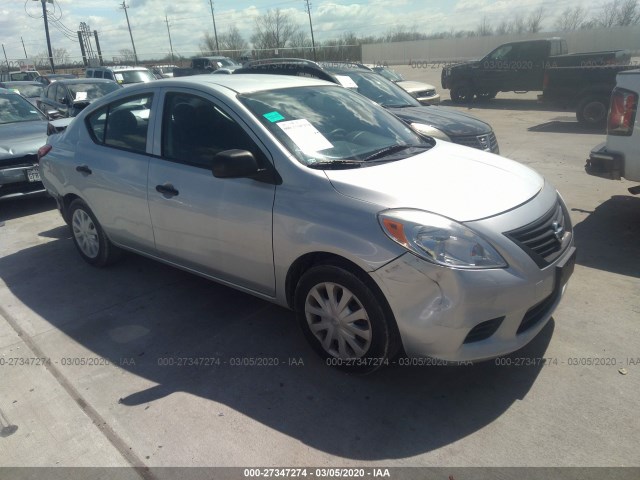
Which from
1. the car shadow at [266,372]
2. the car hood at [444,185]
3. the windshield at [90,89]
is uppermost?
the windshield at [90,89]

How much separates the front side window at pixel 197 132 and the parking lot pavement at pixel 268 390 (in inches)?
48.9

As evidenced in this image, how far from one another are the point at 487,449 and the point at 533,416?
385 millimetres

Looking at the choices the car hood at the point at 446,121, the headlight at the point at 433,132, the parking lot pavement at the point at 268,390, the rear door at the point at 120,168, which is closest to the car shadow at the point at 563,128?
the car hood at the point at 446,121

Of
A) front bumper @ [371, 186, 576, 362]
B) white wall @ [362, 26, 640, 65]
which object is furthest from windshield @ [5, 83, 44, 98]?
white wall @ [362, 26, 640, 65]

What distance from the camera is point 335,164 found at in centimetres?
316

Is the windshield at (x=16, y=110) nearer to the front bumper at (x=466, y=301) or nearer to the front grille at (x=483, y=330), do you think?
→ the front bumper at (x=466, y=301)

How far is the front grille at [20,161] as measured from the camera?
658 cm

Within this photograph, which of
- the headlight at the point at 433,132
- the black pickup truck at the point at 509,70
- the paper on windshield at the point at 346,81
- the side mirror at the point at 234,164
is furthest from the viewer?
the black pickup truck at the point at 509,70

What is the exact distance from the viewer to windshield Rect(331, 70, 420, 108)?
7.81 m

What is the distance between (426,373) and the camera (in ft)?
10.3

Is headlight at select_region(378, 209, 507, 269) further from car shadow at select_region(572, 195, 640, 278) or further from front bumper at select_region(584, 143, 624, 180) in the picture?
front bumper at select_region(584, 143, 624, 180)

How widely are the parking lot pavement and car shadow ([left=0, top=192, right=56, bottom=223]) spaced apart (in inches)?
105

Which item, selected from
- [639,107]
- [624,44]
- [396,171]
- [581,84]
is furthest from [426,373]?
[624,44]

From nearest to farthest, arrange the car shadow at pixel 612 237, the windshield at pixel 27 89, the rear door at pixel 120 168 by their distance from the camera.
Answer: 1. the rear door at pixel 120 168
2. the car shadow at pixel 612 237
3. the windshield at pixel 27 89
